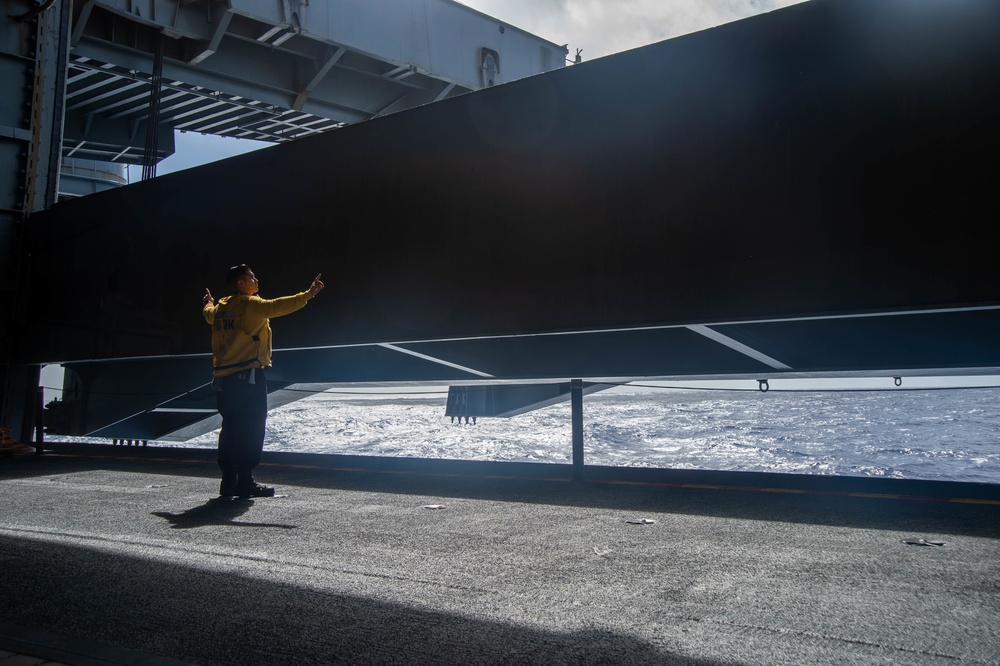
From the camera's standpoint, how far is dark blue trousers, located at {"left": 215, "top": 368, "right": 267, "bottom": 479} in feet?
20.2

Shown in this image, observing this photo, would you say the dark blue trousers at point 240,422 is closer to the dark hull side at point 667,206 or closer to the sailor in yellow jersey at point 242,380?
the sailor in yellow jersey at point 242,380

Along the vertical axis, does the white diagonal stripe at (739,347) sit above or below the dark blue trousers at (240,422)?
above

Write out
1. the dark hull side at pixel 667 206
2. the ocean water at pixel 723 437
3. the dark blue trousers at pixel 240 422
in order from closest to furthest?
1. the dark hull side at pixel 667 206
2. the dark blue trousers at pixel 240 422
3. the ocean water at pixel 723 437

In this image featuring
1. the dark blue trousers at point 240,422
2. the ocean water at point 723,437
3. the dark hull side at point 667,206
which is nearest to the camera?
the dark hull side at point 667,206

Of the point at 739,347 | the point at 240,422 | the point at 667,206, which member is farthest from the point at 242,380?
the point at 739,347

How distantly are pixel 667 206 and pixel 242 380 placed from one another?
374 centimetres

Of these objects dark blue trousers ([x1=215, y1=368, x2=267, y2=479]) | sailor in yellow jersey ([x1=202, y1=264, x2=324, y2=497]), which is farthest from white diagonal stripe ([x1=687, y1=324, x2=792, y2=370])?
dark blue trousers ([x1=215, y1=368, x2=267, y2=479])

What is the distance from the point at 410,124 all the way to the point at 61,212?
22.7 feet

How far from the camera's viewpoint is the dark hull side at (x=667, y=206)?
16.1 ft

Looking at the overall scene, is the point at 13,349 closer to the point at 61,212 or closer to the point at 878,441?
the point at 61,212

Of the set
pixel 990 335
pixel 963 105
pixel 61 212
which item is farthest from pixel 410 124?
pixel 61 212

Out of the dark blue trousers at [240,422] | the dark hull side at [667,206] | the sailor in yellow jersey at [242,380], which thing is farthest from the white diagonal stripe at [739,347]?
the dark blue trousers at [240,422]

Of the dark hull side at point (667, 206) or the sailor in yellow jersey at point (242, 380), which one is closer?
the dark hull side at point (667, 206)

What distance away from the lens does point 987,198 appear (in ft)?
15.3
